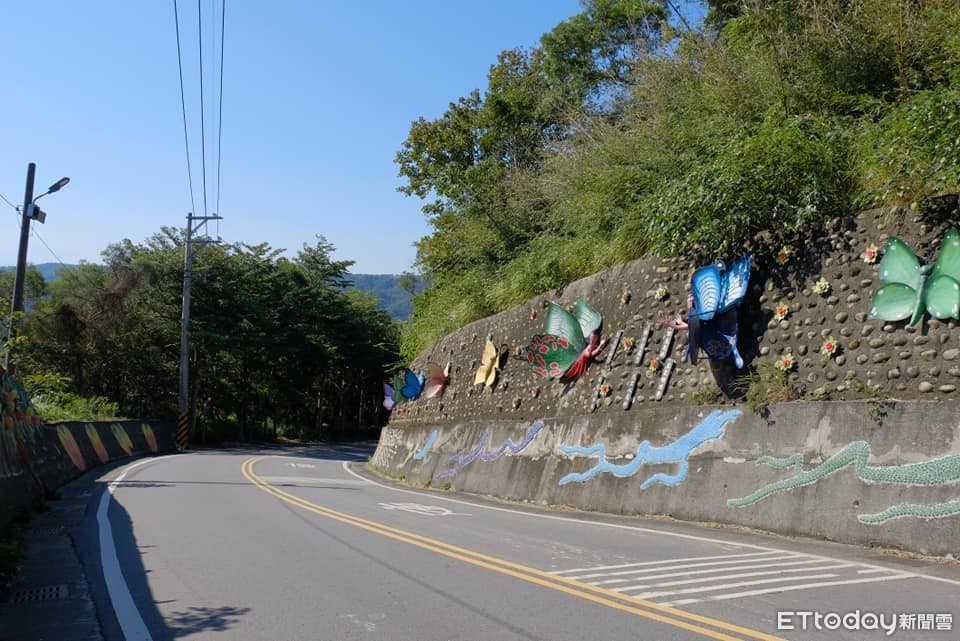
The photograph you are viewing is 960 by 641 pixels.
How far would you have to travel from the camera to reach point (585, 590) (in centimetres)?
638

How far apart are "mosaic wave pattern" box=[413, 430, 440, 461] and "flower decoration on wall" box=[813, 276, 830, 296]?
11920 millimetres

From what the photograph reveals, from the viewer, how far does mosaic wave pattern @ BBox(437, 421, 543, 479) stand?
15750 mm

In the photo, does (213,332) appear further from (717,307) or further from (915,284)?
(915,284)

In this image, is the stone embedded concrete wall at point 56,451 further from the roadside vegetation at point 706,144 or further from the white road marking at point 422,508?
the roadside vegetation at point 706,144

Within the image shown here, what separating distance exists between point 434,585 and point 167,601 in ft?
7.16

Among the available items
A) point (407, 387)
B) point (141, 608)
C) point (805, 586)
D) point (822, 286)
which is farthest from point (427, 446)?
point (805, 586)

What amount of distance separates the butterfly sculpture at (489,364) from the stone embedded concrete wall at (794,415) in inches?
117

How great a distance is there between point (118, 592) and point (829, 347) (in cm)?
881

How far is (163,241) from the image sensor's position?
153 feet

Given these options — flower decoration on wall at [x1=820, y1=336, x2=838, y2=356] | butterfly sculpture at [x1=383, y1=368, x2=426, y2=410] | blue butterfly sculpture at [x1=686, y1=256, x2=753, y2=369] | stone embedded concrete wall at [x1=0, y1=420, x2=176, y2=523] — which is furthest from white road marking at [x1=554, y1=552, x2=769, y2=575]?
butterfly sculpture at [x1=383, y1=368, x2=426, y2=410]

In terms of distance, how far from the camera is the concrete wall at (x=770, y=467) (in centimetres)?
818

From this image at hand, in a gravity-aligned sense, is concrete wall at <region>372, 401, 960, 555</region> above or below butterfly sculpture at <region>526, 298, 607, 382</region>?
below

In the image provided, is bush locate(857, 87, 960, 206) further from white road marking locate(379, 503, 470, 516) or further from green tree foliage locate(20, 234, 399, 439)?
green tree foliage locate(20, 234, 399, 439)

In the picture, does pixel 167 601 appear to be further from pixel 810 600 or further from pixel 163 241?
pixel 163 241
